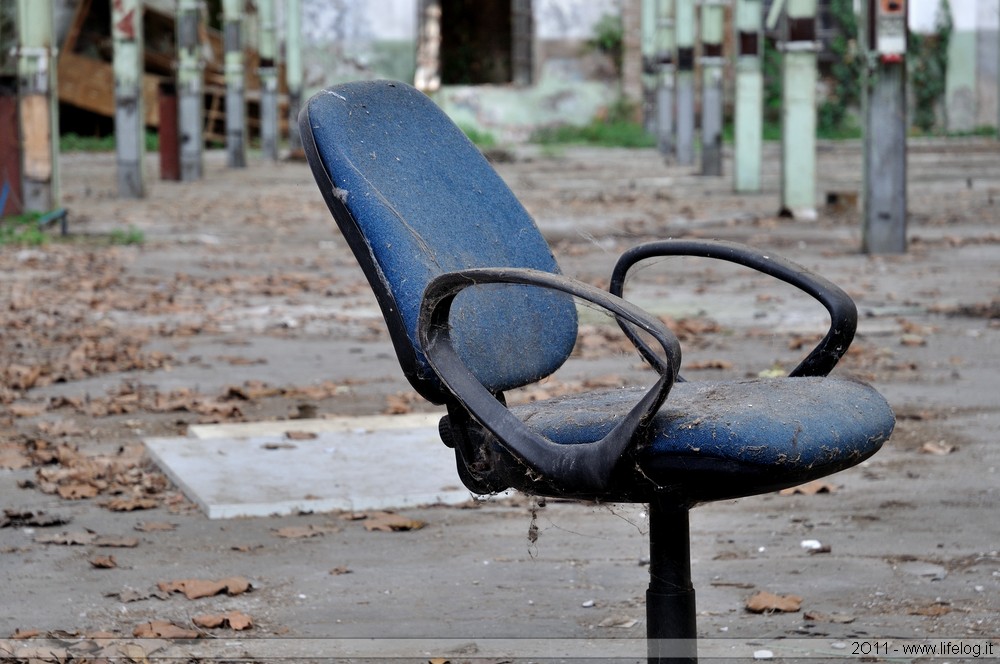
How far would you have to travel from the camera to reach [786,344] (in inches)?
259

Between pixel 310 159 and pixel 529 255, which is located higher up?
pixel 310 159

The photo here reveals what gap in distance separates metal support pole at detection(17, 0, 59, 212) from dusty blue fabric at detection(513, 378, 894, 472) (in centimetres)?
1128

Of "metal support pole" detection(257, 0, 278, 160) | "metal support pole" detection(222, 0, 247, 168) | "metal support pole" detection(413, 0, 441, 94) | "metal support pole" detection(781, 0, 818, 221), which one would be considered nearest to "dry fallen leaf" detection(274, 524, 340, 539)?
"metal support pole" detection(781, 0, 818, 221)

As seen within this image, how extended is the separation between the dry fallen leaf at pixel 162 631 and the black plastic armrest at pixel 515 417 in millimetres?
1008

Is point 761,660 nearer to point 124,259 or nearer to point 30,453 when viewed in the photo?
point 30,453

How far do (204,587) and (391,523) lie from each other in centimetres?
68

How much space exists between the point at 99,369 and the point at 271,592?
3214 millimetres

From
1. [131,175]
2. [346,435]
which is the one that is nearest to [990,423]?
[346,435]

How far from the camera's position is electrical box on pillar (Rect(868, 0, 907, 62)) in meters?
9.40

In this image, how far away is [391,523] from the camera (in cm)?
381

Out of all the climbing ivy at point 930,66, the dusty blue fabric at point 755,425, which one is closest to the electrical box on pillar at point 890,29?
the dusty blue fabric at point 755,425

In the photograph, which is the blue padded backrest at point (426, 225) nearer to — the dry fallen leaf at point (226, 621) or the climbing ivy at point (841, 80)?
the dry fallen leaf at point (226, 621)

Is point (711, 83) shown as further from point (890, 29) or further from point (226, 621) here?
point (226, 621)

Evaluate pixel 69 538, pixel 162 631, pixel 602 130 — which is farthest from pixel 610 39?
pixel 162 631
